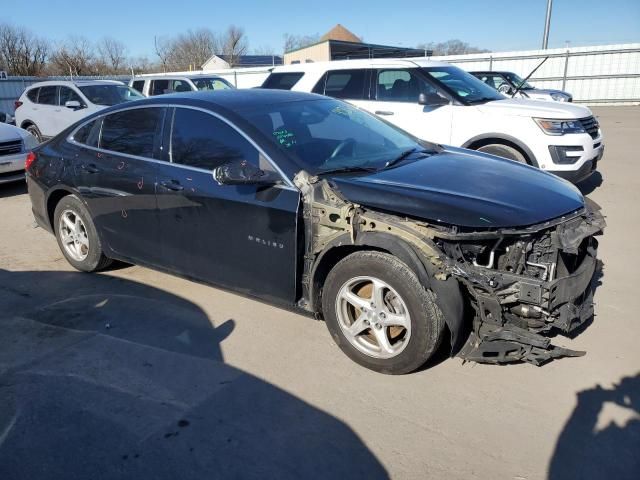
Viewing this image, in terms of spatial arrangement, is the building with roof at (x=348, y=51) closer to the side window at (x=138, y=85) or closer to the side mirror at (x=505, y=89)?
the side window at (x=138, y=85)

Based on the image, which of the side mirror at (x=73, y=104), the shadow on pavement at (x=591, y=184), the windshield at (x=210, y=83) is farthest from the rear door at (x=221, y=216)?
the windshield at (x=210, y=83)

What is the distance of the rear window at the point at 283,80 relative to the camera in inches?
344

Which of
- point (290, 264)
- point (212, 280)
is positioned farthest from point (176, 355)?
point (290, 264)

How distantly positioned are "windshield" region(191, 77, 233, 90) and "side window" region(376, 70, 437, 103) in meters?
7.18

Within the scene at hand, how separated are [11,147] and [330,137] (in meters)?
7.23

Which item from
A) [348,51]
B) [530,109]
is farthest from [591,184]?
[348,51]

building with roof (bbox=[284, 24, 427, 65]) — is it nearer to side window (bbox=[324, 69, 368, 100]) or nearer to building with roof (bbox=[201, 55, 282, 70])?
building with roof (bbox=[201, 55, 282, 70])

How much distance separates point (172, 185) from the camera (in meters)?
4.03

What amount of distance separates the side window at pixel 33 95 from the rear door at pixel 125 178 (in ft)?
33.2

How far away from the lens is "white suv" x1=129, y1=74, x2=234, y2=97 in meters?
14.0

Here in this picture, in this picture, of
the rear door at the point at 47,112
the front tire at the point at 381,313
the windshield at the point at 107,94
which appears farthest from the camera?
the rear door at the point at 47,112

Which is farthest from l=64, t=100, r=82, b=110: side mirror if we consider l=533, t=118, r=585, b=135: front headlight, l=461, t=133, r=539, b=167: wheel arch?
l=533, t=118, r=585, b=135: front headlight

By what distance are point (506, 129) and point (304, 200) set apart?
15.5ft

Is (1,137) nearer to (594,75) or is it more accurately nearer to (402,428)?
(402,428)
